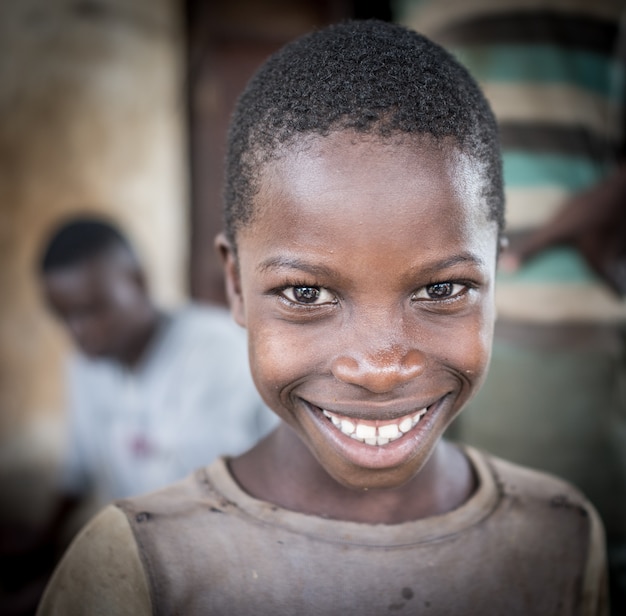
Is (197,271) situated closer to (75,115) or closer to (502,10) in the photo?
(75,115)

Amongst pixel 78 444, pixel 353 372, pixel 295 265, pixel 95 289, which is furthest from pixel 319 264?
pixel 78 444

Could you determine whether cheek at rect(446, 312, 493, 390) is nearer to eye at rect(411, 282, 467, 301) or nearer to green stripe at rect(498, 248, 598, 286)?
eye at rect(411, 282, 467, 301)

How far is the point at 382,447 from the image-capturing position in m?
0.97

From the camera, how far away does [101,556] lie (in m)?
1.00

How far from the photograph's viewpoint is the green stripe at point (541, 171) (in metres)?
1.70

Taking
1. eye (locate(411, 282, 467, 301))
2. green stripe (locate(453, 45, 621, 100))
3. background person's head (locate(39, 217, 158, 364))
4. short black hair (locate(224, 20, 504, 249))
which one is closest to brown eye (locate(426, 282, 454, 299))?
eye (locate(411, 282, 467, 301))

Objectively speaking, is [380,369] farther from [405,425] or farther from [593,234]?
[593,234]

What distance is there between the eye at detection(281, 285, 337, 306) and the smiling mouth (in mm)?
174

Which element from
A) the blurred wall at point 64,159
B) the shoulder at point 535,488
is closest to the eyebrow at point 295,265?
the shoulder at point 535,488

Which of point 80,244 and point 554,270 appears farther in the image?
point 80,244

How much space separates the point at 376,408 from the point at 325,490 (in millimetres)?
247

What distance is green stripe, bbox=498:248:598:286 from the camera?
1702mm

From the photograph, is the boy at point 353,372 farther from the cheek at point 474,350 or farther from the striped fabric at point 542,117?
the striped fabric at point 542,117

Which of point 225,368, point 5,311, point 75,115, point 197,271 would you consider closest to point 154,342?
point 225,368
